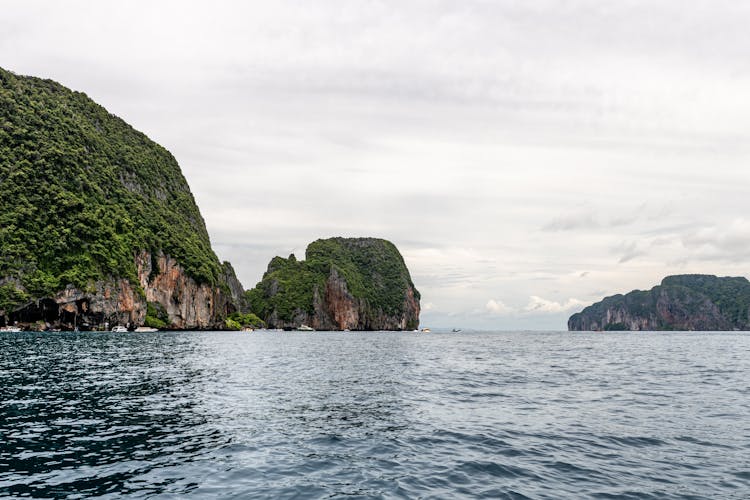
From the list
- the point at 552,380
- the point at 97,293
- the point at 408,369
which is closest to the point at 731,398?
the point at 552,380

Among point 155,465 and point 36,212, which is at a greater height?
point 36,212

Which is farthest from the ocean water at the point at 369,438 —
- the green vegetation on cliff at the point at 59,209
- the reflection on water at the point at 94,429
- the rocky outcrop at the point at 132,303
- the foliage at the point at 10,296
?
the green vegetation on cliff at the point at 59,209

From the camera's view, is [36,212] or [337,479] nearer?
[337,479]

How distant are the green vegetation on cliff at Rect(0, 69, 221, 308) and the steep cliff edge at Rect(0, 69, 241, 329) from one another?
0.98 feet

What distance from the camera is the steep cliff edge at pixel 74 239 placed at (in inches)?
4973

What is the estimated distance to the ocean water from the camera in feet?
44.1

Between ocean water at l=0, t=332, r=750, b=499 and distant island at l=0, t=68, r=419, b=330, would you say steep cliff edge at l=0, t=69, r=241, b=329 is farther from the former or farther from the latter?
ocean water at l=0, t=332, r=750, b=499

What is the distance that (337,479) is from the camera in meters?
14.2

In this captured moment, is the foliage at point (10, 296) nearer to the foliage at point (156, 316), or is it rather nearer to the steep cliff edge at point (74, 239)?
the steep cliff edge at point (74, 239)

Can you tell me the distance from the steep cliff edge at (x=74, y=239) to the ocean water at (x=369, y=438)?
355 ft

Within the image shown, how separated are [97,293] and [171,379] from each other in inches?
4599

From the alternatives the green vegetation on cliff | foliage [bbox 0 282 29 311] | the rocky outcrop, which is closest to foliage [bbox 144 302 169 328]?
the rocky outcrop

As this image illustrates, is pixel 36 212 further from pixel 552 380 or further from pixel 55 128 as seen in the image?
pixel 552 380

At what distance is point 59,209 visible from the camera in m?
147
